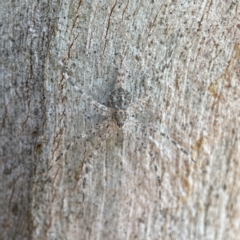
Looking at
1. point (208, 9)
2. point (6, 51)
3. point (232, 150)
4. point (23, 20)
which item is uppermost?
point (208, 9)

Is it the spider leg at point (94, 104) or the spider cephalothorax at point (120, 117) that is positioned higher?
the spider leg at point (94, 104)

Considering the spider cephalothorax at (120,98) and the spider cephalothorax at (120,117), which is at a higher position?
the spider cephalothorax at (120,98)

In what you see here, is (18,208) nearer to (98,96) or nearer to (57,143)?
(57,143)

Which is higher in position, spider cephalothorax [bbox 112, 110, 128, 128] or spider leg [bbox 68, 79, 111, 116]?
spider leg [bbox 68, 79, 111, 116]

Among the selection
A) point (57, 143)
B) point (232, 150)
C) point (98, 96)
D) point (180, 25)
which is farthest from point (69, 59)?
point (232, 150)
